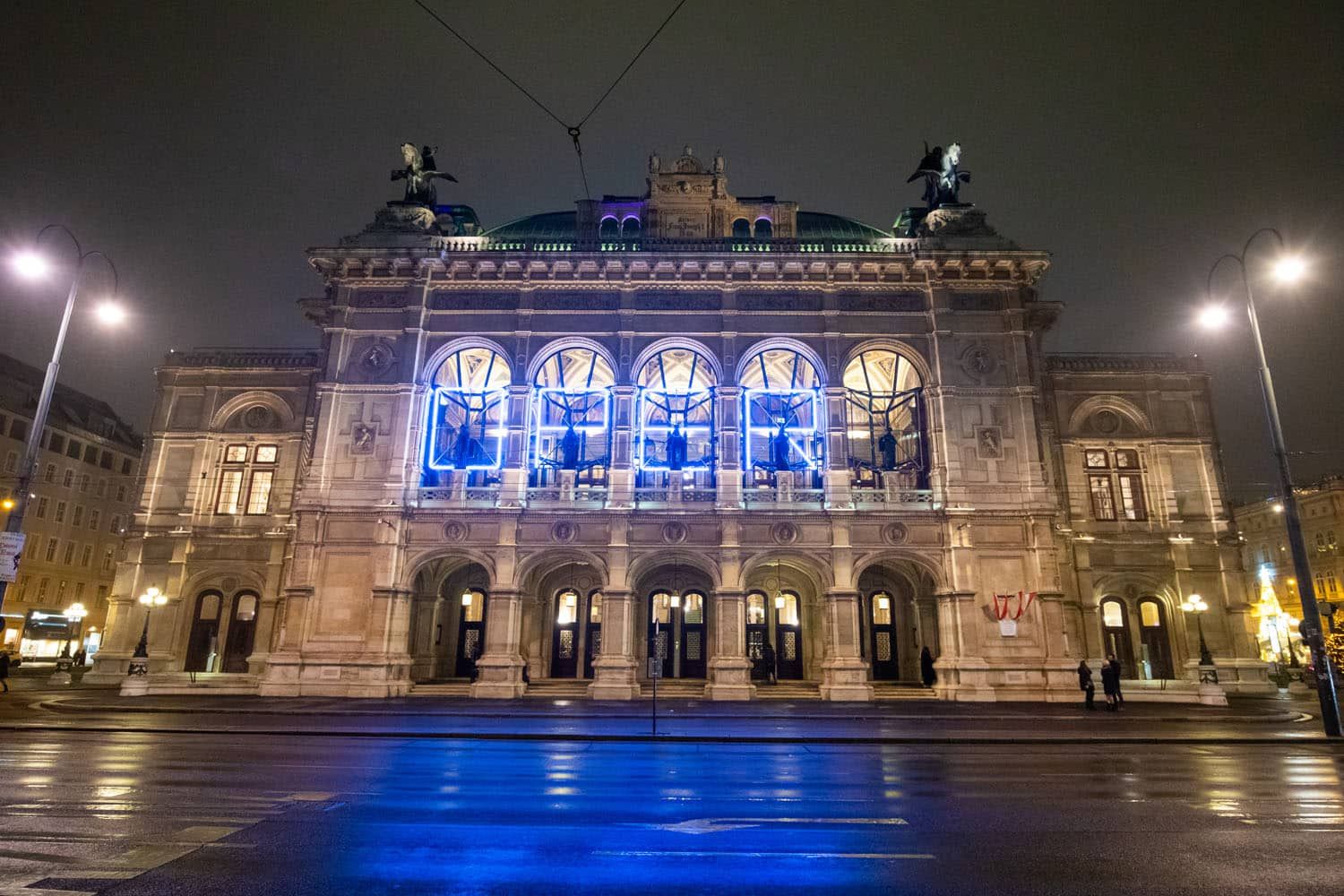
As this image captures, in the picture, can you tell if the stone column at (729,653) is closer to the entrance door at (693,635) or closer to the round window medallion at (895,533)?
the entrance door at (693,635)

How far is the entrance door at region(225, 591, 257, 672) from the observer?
32000 millimetres

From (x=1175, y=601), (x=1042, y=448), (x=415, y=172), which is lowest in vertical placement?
(x=1175, y=601)

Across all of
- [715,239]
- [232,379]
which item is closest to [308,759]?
[715,239]

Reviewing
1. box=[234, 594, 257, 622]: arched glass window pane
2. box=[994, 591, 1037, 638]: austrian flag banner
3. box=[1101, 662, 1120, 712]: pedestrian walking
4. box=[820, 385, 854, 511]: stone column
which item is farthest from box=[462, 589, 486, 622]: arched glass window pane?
box=[1101, 662, 1120, 712]: pedestrian walking

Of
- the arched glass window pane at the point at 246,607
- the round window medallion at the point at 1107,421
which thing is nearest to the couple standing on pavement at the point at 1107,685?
the round window medallion at the point at 1107,421

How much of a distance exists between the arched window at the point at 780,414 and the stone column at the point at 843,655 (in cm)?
539

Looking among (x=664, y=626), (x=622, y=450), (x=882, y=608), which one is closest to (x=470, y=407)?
(x=622, y=450)

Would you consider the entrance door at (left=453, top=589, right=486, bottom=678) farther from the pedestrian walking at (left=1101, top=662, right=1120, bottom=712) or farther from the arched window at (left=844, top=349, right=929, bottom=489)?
the pedestrian walking at (left=1101, top=662, right=1120, bottom=712)

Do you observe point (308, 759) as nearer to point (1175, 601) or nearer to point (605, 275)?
point (605, 275)

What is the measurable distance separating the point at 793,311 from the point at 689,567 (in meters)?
11.9

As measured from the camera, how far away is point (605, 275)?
1200 inches

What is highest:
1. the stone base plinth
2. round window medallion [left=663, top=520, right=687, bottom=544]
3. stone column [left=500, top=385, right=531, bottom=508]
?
stone column [left=500, top=385, right=531, bottom=508]

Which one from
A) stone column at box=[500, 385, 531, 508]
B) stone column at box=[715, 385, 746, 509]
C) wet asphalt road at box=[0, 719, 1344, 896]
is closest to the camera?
wet asphalt road at box=[0, 719, 1344, 896]

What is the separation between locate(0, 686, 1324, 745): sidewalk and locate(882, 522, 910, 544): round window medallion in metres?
5.89
